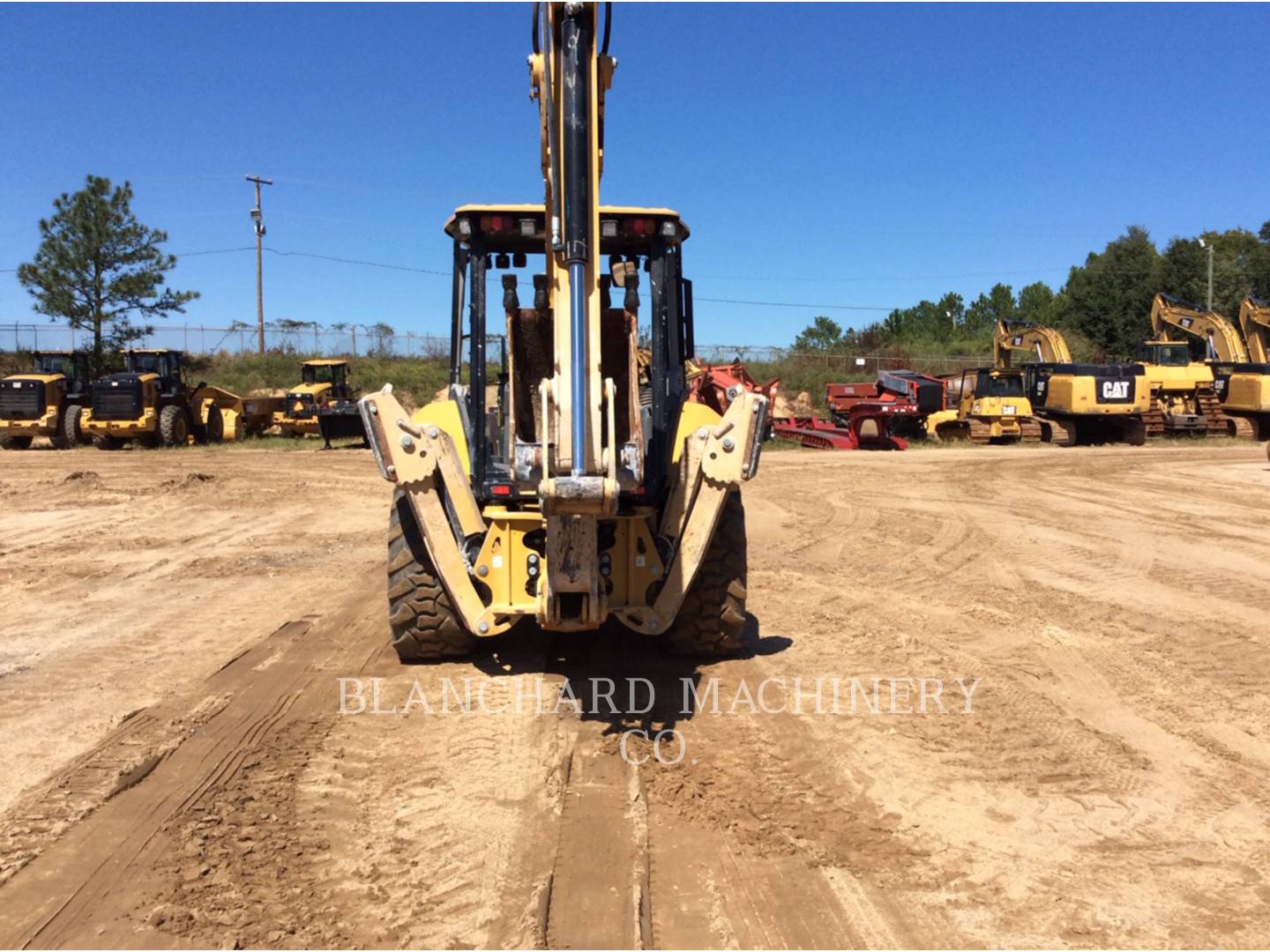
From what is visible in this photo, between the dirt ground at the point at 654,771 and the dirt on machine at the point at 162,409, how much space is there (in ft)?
56.9

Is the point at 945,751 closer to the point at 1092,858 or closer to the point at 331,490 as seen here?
the point at 1092,858

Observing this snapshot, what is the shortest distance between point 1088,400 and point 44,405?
87.6 ft

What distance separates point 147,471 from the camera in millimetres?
18594

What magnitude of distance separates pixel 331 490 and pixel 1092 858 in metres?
13.8

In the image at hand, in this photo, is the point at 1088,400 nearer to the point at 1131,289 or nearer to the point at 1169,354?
the point at 1169,354

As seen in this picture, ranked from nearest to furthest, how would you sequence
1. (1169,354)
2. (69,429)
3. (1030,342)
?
(69,429), (1169,354), (1030,342)

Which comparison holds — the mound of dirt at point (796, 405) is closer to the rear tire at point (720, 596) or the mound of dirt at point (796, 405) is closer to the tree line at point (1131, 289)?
the tree line at point (1131, 289)

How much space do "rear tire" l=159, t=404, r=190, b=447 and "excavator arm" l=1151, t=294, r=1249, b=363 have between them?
93.5 feet

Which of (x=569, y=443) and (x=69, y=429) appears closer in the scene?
(x=569, y=443)

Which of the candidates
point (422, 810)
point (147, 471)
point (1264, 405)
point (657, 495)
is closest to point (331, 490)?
point (147, 471)

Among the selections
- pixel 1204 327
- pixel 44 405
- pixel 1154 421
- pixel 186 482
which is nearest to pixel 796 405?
pixel 1204 327

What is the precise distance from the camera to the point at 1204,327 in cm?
2934

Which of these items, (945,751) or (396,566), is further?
(396,566)

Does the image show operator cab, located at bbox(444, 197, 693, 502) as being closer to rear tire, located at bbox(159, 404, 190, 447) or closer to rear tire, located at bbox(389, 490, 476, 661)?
rear tire, located at bbox(389, 490, 476, 661)
